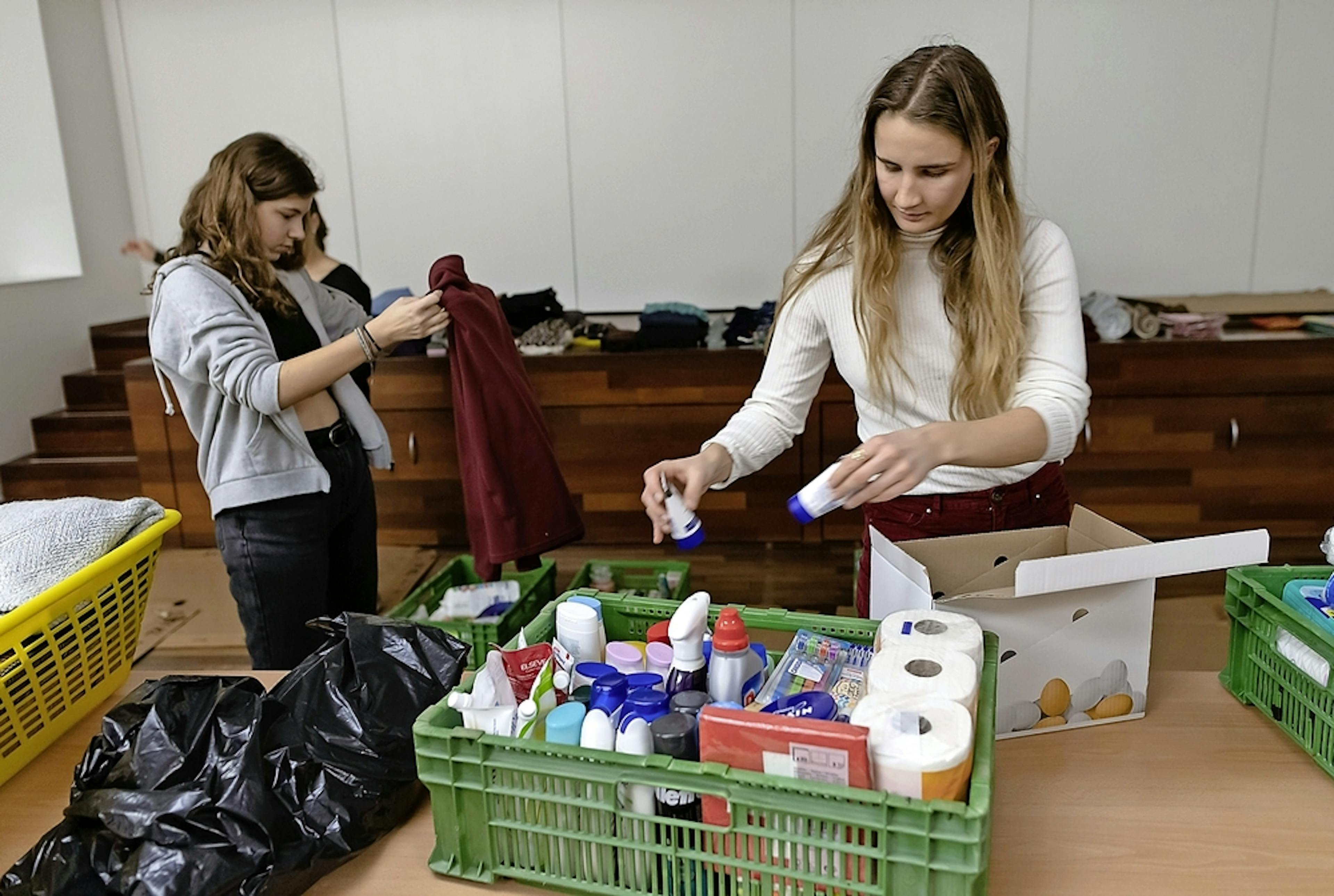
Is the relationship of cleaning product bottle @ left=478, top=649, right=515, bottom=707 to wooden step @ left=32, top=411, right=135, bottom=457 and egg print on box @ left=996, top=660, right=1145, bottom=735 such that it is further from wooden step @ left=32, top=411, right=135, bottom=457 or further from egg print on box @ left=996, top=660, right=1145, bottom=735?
wooden step @ left=32, top=411, right=135, bottom=457

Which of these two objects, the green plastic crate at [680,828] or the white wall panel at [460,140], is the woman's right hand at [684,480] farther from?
the white wall panel at [460,140]

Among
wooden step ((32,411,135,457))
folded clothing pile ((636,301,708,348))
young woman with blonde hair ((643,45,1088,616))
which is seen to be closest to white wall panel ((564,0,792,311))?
folded clothing pile ((636,301,708,348))

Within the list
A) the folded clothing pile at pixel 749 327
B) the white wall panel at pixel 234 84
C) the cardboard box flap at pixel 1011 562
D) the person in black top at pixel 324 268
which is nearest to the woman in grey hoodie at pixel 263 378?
the person in black top at pixel 324 268

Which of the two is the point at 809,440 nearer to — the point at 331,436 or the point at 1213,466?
the point at 1213,466

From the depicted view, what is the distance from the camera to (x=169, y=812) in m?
0.91

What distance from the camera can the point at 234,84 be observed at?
3.96m

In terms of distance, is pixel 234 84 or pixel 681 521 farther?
pixel 234 84

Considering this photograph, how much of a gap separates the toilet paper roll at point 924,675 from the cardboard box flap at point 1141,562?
0.55ft

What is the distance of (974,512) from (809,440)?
2.03 meters

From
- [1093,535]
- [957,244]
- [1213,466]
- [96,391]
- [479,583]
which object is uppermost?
[957,244]

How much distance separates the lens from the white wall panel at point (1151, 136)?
362 centimetres

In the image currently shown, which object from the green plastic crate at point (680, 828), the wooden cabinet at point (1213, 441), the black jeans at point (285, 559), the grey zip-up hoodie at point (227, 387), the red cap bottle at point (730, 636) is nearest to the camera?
the green plastic crate at point (680, 828)

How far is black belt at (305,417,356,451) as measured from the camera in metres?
2.01

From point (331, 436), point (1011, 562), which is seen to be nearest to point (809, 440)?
point (331, 436)
